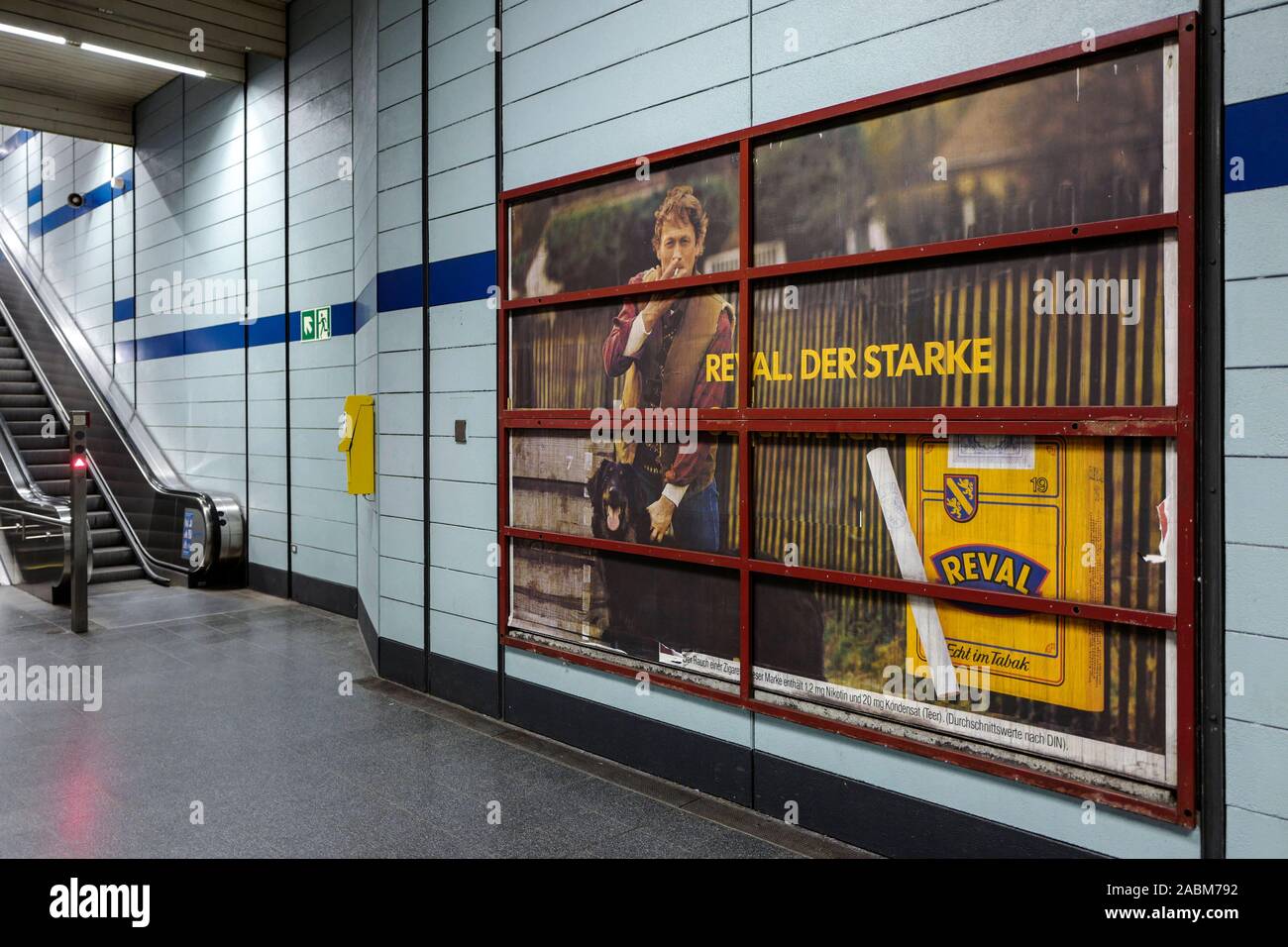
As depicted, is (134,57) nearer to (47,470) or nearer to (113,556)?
(47,470)

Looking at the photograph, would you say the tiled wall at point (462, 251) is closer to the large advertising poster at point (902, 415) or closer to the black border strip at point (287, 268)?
the black border strip at point (287, 268)

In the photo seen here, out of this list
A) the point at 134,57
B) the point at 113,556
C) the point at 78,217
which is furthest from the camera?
the point at 78,217

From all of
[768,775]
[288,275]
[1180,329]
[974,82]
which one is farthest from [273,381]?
[1180,329]

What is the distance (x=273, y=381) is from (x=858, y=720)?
19.7 ft

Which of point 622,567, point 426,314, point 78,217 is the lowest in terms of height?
point 622,567

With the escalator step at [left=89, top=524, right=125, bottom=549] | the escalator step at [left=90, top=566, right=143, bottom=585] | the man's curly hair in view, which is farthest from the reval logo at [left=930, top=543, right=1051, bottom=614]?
the escalator step at [left=89, top=524, right=125, bottom=549]

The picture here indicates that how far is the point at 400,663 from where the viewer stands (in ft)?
15.6

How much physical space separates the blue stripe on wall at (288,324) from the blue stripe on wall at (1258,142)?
2868mm

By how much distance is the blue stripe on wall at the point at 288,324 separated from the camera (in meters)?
4.30

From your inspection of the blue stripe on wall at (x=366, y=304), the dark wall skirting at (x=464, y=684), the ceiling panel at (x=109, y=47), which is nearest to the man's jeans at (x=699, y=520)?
the dark wall skirting at (x=464, y=684)

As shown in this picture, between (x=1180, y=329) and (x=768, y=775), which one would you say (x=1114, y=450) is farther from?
(x=768, y=775)

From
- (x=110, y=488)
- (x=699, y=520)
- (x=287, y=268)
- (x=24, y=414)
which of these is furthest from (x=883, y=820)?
(x=24, y=414)

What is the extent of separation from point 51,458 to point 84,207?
3521 mm

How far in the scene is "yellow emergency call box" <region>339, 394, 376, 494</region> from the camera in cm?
513
